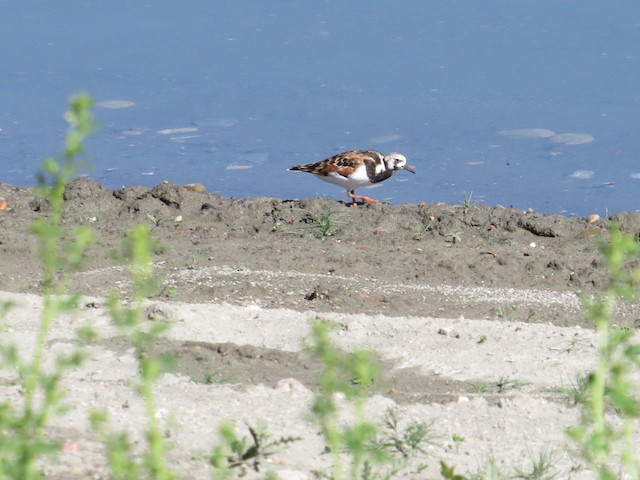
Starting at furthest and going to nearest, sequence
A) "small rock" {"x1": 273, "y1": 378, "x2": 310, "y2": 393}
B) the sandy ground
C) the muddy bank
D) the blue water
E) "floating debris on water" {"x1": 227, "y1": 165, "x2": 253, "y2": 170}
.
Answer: "floating debris on water" {"x1": 227, "y1": 165, "x2": 253, "y2": 170} → the blue water → the muddy bank → "small rock" {"x1": 273, "y1": 378, "x2": 310, "y2": 393} → the sandy ground

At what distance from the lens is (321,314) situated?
650 cm

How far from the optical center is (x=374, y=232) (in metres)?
8.15

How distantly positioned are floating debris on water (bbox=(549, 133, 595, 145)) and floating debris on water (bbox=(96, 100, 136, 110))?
4.02 m

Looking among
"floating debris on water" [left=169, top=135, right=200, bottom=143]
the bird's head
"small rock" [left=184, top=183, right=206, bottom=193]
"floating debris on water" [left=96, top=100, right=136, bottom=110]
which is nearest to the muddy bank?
"small rock" [left=184, top=183, right=206, bottom=193]

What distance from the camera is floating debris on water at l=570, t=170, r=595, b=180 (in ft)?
32.0

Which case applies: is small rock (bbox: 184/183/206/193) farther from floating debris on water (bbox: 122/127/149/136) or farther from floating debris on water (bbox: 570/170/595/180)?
floating debris on water (bbox: 570/170/595/180)

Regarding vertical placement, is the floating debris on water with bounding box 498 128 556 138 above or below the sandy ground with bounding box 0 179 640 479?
above

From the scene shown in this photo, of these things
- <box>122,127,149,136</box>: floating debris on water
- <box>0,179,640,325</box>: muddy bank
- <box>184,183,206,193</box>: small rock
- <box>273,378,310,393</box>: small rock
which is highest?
<box>122,127,149,136</box>: floating debris on water

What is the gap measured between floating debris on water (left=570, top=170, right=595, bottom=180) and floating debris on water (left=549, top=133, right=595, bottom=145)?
0.61 meters

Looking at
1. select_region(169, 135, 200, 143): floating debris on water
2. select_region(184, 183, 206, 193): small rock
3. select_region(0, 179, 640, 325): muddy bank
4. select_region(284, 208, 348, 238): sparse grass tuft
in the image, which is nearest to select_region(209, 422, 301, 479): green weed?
select_region(0, 179, 640, 325): muddy bank

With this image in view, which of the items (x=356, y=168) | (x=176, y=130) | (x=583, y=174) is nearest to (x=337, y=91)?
(x=176, y=130)

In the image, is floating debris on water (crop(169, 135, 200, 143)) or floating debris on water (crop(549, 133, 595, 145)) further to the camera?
floating debris on water (crop(169, 135, 200, 143))

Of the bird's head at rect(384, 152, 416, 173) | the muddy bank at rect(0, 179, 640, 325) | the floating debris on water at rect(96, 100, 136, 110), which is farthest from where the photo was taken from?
the floating debris on water at rect(96, 100, 136, 110)

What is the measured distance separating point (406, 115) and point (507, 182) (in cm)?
180
